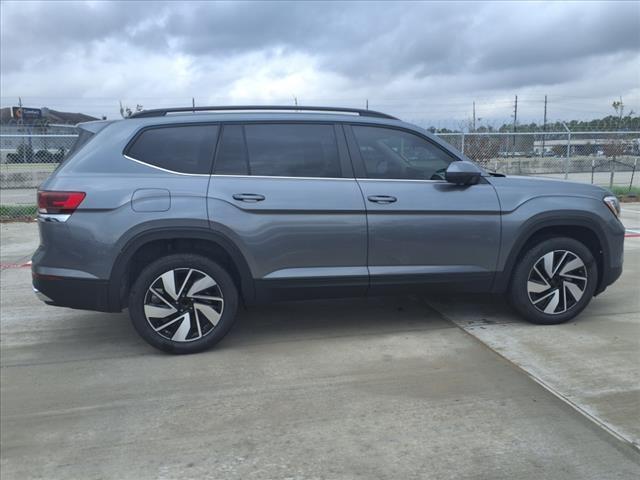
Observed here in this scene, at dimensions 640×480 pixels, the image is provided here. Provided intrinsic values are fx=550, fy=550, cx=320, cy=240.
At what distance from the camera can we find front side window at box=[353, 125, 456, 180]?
14.3 ft

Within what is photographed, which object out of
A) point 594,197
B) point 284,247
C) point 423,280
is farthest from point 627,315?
point 284,247

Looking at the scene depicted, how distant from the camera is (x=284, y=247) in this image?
4.11 meters

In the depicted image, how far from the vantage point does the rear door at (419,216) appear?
4.26 metres

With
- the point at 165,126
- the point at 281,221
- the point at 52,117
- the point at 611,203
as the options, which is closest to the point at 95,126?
the point at 165,126

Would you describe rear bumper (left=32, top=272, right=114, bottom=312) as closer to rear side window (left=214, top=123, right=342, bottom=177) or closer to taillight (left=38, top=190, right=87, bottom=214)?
taillight (left=38, top=190, right=87, bottom=214)

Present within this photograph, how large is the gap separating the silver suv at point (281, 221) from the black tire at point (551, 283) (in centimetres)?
1

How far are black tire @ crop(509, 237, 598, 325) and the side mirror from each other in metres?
0.85

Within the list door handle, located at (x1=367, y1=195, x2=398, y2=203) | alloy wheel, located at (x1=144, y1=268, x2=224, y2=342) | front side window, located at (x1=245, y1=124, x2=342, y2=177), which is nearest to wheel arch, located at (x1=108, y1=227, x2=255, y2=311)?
alloy wheel, located at (x1=144, y1=268, x2=224, y2=342)

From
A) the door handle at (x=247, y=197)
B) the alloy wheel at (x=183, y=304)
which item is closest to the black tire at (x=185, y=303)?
the alloy wheel at (x=183, y=304)

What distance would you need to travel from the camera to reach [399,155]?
4457 millimetres

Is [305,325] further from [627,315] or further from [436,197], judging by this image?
[627,315]

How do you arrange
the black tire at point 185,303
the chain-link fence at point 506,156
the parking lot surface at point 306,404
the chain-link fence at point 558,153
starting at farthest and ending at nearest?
the chain-link fence at point 558,153
the chain-link fence at point 506,156
the black tire at point 185,303
the parking lot surface at point 306,404

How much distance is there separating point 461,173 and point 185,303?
231cm

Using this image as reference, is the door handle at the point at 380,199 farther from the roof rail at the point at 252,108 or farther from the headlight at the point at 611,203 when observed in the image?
the headlight at the point at 611,203
